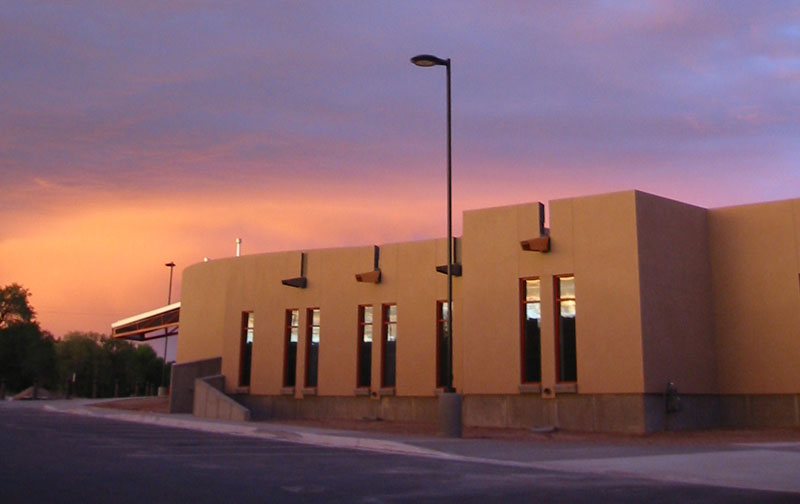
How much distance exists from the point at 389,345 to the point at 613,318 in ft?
35.4

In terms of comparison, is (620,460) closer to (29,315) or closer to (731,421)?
(731,421)

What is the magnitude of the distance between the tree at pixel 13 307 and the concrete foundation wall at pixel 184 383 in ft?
171

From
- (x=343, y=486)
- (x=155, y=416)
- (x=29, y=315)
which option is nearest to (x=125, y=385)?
(x=29, y=315)

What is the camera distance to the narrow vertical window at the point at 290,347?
3647cm

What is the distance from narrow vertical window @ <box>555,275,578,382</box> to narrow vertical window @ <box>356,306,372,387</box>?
972 cm

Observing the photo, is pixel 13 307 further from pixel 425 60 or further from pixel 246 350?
pixel 425 60

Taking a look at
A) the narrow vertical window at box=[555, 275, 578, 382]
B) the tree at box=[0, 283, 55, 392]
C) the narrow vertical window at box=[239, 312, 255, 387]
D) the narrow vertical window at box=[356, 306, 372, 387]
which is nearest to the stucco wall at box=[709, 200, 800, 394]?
the narrow vertical window at box=[555, 275, 578, 382]

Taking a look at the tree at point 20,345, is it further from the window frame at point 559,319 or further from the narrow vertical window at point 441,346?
the window frame at point 559,319

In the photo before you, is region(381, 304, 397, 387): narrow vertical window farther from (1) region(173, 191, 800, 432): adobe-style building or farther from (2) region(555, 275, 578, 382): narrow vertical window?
(2) region(555, 275, 578, 382): narrow vertical window

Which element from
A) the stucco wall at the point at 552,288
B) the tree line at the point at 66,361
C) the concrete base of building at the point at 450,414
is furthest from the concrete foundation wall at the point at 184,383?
the tree line at the point at 66,361

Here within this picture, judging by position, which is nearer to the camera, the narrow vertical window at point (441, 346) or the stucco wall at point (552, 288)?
the stucco wall at point (552, 288)

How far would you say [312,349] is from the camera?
3594 cm

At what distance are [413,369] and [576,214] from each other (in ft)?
31.6

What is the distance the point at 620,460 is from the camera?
1581 cm
